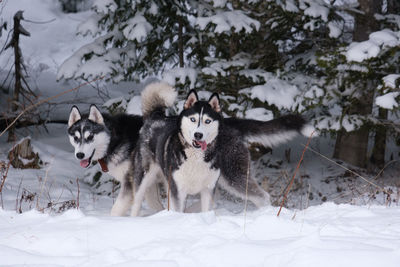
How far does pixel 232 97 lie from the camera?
24.2 feet

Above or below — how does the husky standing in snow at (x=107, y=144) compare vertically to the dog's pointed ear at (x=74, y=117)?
below

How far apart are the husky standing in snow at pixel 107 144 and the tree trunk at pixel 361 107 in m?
4.48

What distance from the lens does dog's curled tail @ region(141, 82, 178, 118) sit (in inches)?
210

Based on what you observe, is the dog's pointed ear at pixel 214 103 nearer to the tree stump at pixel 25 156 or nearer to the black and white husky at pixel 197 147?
the black and white husky at pixel 197 147

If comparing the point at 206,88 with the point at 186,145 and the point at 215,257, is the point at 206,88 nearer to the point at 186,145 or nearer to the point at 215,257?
the point at 186,145

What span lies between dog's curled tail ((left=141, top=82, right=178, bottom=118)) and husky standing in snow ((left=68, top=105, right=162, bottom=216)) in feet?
1.29

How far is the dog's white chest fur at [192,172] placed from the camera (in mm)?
4496

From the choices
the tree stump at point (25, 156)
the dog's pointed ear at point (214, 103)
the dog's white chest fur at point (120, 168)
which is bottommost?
the tree stump at point (25, 156)

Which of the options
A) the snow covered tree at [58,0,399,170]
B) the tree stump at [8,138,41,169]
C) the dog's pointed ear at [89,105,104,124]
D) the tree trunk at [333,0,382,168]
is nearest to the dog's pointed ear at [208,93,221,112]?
the dog's pointed ear at [89,105,104,124]

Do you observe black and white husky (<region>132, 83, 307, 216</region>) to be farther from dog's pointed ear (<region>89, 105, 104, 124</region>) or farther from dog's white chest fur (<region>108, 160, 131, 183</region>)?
dog's pointed ear (<region>89, 105, 104, 124</region>)

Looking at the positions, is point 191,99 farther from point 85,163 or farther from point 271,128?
point 85,163

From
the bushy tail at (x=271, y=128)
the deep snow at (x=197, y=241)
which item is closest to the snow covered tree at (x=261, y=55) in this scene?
the bushy tail at (x=271, y=128)

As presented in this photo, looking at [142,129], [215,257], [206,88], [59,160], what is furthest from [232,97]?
[215,257]

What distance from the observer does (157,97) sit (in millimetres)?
5441
